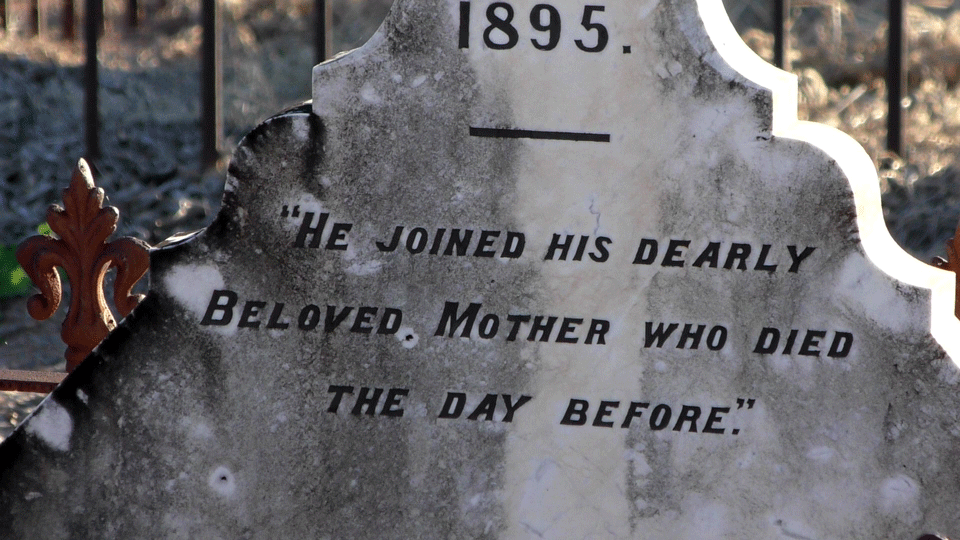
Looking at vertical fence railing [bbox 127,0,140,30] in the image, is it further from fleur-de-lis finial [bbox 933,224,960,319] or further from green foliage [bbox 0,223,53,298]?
fleur-de-lis finial [bbox 933,224,960,319]

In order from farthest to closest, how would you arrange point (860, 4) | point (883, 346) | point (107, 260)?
point (860, 4)
point (107, 260)
point (883, 346)

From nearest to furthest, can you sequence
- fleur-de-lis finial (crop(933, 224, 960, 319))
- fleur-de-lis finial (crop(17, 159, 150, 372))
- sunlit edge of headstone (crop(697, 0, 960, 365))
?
sunlit edge of headstone (crop(697, 0, 960, 365)) → fleur-de-lis finial (crop(17, 159, 150, 372)) → fleur-de-lis finial (crop(933, 224, 960, 319))

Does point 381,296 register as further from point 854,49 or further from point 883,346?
point 854,49

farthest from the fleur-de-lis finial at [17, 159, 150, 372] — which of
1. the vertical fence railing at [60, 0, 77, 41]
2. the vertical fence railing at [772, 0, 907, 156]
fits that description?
the vertical fence railing at [60, 0, 77, 41]

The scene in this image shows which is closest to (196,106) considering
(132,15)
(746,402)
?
(132,15)

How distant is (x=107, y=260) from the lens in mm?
3174

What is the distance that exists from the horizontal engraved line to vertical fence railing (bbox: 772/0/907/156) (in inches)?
180

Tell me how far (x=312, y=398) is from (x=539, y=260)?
0.67 m

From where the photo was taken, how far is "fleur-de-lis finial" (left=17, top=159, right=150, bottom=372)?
10.3ft

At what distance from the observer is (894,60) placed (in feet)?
22.5

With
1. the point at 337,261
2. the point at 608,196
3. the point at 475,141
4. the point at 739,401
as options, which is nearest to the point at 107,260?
the point at 337,261

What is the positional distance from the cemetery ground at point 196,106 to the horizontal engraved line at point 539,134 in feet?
10.4

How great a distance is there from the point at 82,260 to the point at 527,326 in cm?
131

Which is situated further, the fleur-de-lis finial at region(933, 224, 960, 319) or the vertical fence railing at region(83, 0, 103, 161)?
the vertical fence railing at region(83, 0, 103, 161)
